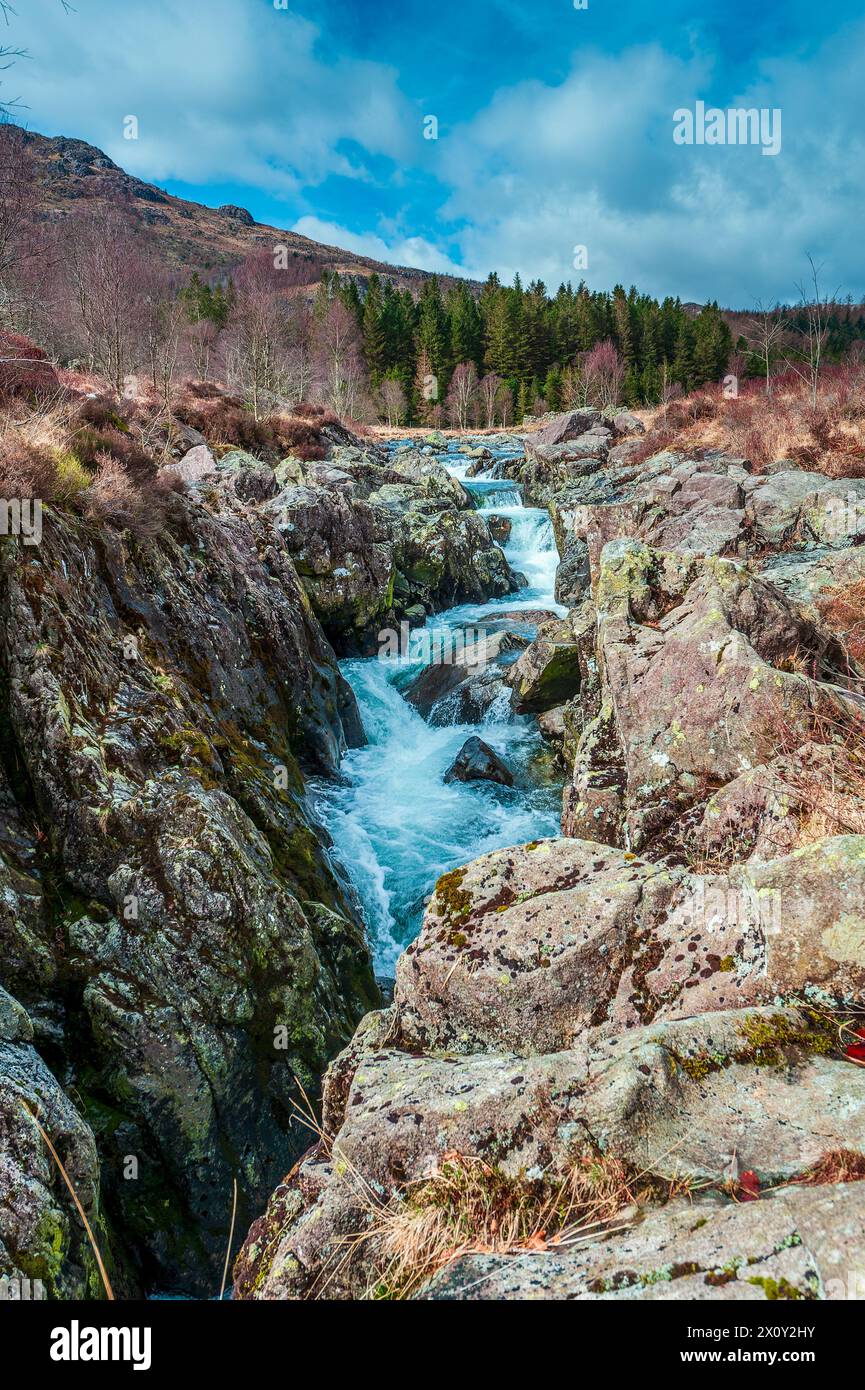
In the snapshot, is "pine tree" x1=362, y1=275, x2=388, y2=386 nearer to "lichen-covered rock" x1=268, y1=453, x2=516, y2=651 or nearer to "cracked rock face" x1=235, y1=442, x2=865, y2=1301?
"lichen-covered rock" x1=268, y1=453, x2=516, y2=651

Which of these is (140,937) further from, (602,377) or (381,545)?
(602,377)

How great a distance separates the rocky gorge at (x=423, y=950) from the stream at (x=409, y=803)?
0.11 metres

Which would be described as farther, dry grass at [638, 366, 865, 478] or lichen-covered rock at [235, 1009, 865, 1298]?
dry grass at [638, 366, 865, 478]

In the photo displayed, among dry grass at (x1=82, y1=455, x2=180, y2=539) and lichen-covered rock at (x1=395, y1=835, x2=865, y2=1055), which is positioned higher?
dry grass at (x1=82, y1=455, x2=180, y2=539)

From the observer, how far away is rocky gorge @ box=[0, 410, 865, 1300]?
2.57m

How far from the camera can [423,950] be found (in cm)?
438

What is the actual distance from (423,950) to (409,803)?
388 inches

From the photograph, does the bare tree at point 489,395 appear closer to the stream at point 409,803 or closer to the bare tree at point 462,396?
the bare tree at point 462,396

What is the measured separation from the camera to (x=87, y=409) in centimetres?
1278

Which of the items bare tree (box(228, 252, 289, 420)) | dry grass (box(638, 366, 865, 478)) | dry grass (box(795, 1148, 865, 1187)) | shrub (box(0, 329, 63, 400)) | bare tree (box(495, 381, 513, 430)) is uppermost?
bare tree (box(495, 381, 513, 430))

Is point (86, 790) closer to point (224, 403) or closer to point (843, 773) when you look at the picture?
point (843, 773)

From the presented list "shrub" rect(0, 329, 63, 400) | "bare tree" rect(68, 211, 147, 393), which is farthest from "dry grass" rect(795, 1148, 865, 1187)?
"bare tree" rect(68, 211, 147, 393)

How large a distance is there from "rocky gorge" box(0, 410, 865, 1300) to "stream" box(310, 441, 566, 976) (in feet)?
0.37
